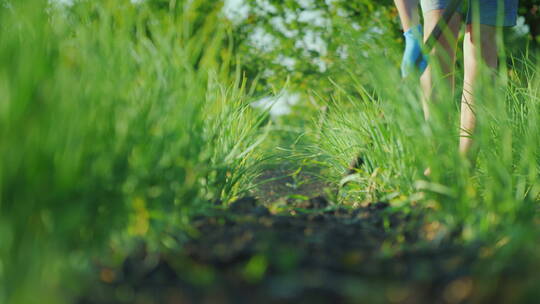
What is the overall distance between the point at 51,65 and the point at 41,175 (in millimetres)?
260

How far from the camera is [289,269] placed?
→ 810 millimetres

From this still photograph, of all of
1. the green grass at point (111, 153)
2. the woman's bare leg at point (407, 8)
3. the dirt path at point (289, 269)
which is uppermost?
the woman's bare leg at point (407, 8)

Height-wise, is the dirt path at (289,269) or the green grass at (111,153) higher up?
the green grass at (111,153)

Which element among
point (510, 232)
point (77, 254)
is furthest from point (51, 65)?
point (510, 232)

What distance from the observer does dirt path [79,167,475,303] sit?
724 millimetres

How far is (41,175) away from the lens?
2.67 feet

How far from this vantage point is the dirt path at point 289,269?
72cm

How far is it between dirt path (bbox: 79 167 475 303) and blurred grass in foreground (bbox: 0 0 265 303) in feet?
0.25

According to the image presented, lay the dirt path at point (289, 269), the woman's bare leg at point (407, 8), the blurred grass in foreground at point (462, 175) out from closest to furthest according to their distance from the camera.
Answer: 1. the dirt path at point (289, 269)
2. the blurred grass in foreground at point (462, 175)
3. the woman's bare leg at point (407, 8)

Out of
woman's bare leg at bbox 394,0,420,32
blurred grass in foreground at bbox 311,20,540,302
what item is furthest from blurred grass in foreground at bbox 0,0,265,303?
woman's bare leg at bbox 394,0,420,32

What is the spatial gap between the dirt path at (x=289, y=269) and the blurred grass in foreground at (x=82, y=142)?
0.08 meters

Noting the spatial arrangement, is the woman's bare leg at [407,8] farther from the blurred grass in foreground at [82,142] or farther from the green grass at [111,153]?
the blurred grass in foreground at [82,142]

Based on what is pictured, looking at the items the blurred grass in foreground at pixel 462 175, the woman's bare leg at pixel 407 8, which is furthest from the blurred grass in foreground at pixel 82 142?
the woman's bare leg at pixel 407 8

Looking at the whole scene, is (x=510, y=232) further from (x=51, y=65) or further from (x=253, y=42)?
(x=253, y=42)
